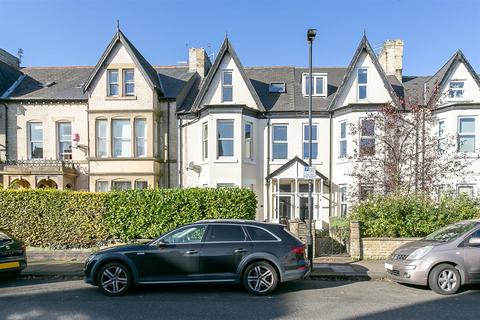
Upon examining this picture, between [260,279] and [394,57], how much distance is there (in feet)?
62.3

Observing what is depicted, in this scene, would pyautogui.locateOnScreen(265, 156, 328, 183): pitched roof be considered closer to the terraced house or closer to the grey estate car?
→ the terraced house

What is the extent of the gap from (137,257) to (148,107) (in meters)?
12.6

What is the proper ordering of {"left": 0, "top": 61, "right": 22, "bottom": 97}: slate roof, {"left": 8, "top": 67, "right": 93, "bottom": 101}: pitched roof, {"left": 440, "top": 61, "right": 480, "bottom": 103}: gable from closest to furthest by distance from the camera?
1. {"left": 440, "top": 61, "right": 480, "bottom": 103}: gable
2. {"left": 8, "top": 67, "right": 93, "bottom": 101}: pitched roof
3. {"left": 0, "top": 61, "right": 22, "bottom": 97}: slate roof

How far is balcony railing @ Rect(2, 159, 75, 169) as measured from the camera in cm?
1859

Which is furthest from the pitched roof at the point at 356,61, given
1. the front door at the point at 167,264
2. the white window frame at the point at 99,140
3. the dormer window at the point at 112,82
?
the front door at the point at 167,264

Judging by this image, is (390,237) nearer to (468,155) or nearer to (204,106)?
(468,155)

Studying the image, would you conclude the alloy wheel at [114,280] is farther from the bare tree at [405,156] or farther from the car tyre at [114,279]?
the bare tree at [405,156]

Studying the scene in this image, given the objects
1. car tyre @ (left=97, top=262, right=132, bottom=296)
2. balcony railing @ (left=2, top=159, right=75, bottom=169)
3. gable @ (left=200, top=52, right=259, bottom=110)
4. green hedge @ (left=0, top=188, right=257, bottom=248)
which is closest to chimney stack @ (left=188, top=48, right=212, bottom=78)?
gable @ (left=200, top=52, right=259, bottom=110)

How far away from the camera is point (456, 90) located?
18078 mm

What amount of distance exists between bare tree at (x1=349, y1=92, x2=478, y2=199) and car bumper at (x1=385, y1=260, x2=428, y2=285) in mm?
5945

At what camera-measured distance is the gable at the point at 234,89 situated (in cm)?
1875

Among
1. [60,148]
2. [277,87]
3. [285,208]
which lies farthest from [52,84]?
[285,208]

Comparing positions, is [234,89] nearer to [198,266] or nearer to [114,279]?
[198,266]

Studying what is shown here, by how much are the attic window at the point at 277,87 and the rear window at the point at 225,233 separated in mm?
13909
